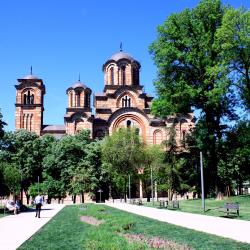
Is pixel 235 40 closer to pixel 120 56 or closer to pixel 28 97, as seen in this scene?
pixel 120 56

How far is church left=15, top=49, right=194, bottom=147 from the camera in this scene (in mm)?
59219

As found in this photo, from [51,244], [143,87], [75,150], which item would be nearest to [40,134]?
[75,150]

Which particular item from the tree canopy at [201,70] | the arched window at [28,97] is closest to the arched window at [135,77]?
the arched window at [28,97]

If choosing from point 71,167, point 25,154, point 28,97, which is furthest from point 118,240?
point 28,97

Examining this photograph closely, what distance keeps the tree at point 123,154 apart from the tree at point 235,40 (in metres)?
19.9

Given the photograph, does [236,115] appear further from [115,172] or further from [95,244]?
[95,244]

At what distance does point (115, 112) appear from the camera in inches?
2331

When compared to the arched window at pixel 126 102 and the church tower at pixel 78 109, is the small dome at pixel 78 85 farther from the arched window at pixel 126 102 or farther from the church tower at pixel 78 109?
the arched window at pixel 126 102

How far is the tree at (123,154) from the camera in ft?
147

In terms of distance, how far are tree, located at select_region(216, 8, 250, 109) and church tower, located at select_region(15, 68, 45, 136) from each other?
128 ft

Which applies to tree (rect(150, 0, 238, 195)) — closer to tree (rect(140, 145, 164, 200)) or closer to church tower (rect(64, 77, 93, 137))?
tree (rect(140, 145, 164, 200))

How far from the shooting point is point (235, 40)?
25.8 metres

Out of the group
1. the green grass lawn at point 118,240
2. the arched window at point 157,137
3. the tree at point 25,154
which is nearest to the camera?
the green grass lawn at point 118,240

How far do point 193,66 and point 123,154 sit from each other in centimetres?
1818
